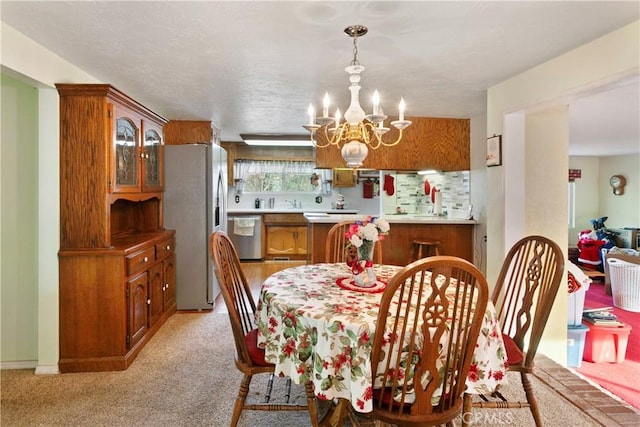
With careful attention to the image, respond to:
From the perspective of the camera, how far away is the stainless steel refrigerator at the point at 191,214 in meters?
3.94

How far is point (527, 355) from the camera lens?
1.80 meters

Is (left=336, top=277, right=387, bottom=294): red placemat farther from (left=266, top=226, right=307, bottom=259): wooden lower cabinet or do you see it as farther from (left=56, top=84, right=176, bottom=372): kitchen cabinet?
(left=266, top=226, right=307, bottom=259): wooden lower cabinet

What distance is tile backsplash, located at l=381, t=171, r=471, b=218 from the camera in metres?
4.88

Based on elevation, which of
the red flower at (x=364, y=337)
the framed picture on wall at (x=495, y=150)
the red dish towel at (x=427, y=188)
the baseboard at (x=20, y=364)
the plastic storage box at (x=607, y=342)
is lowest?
the plastic storage box at (x=607, y=342)

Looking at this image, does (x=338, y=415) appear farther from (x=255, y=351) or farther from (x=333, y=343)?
(x=255, y=351)

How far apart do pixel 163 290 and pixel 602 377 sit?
3.99 metres

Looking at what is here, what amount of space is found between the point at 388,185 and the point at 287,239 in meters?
2.14

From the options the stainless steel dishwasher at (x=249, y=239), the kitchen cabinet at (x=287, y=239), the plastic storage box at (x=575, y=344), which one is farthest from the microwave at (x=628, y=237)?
the stainless steel dishwasher at (x=249, y=239)

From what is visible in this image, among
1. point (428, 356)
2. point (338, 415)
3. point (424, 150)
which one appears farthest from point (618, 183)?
point (338, 415)

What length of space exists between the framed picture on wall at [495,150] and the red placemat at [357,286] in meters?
1.77

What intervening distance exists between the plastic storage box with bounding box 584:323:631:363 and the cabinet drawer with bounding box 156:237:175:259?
4028 millimetres

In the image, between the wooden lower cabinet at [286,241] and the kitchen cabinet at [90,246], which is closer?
the kitchen cabinet at [90,246]

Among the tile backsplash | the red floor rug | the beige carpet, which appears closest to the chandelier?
the beige carpet

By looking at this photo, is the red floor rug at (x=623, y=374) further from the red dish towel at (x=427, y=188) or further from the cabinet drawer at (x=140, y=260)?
the cabinet drawer at (x=140, y=260)
